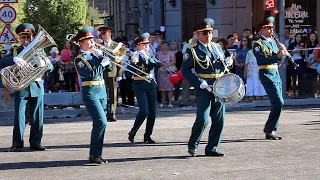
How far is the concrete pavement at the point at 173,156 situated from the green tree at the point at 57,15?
77.5ft

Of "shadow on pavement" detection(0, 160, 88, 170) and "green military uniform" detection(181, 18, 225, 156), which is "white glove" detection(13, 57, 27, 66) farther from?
"green military uniform" detection(181, 18, 225, 156)

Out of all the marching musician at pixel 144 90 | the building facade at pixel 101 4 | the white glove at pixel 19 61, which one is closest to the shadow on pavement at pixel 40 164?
the white glove at pixel 19 61

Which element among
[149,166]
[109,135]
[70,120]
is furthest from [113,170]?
[70,120]

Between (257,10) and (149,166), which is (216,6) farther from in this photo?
(149,166)

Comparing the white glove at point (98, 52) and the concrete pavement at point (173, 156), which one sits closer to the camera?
the concrete pavement at point (173, 156)

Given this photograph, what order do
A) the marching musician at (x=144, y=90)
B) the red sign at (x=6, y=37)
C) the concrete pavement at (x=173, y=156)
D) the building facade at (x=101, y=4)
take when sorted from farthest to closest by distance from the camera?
the building facade at (x=101, y=4) → the red sign at (x=6, y=37) → the marching musician at (x=144, y=90) → the concrete pavement at (x=173, y=156)

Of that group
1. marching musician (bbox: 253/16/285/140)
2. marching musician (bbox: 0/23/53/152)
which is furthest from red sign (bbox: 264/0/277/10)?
marching musician (bbox: 0/23/53/152)

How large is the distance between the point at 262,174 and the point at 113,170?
2024 mm

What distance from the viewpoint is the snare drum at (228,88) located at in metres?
9.62

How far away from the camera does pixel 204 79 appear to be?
32.4ft

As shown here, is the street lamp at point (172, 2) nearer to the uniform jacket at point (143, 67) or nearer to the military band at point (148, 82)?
the military band at point (148, 82)

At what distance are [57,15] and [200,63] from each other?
28598 mm

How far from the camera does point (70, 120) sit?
51.7 feet

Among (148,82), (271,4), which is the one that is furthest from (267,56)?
(271,4)
